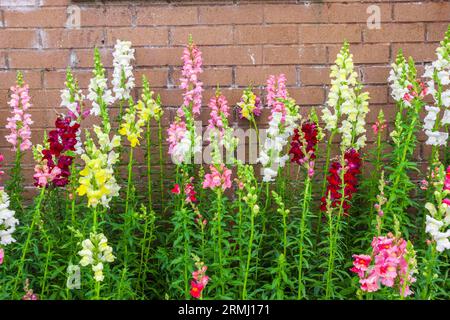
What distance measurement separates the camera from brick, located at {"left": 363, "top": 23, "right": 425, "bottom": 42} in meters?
3.92

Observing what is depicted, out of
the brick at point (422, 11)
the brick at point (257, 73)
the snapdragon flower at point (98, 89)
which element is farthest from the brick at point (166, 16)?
the brick at point (422, 11)

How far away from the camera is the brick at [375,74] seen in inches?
156

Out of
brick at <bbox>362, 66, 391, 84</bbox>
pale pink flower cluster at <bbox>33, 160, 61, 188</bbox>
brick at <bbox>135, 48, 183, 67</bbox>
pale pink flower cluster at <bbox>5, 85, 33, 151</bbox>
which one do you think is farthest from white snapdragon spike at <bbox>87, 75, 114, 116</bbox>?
brick at <bbox>362, 66, 391, 84</bbox>

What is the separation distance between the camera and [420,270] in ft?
10.2

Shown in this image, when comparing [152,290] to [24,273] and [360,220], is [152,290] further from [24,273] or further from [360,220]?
[360,220]

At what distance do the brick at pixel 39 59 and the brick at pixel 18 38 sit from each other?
0.14 ft

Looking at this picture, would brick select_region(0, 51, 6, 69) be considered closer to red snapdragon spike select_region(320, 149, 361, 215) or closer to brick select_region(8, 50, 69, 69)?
brick select_region(8, 50, 69, 69)

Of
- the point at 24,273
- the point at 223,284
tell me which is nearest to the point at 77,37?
the point at 24,273

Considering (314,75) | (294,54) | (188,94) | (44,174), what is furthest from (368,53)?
(44,174)

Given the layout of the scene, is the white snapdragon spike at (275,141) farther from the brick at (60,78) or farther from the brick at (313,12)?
the brick at (60,78)

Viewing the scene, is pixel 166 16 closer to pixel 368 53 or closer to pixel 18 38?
pixel 18 38

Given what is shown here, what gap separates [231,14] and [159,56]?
531 millimetres

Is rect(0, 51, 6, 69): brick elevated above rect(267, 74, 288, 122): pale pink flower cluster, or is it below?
above

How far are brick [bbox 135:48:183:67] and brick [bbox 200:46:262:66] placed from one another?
0.18m
